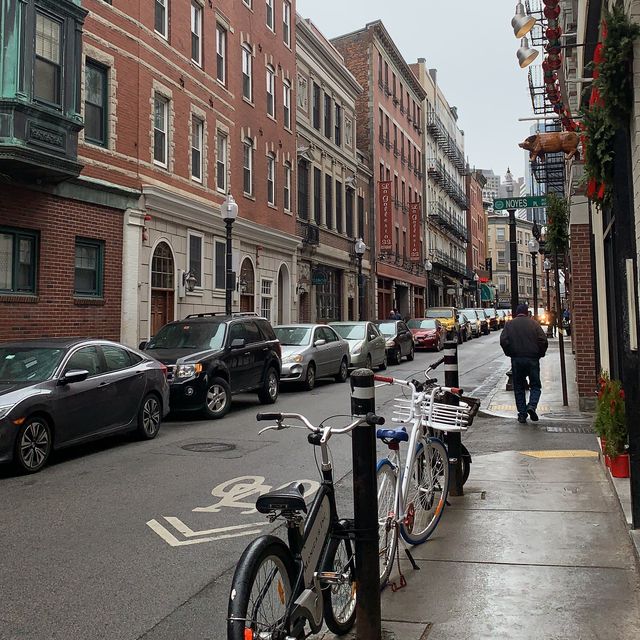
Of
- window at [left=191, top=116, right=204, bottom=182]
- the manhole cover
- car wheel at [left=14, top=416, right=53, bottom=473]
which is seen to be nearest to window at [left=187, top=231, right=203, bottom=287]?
window at [left=191, top=116, right=204, bottom=182]

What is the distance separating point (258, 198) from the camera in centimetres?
2645

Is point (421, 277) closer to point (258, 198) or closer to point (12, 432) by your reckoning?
point (258, 198)

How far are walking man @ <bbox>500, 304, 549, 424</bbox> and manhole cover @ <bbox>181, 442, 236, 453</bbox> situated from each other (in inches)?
178

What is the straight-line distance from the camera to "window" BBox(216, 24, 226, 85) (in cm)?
2408

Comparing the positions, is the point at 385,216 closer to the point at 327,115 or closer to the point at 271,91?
the point at 327,115

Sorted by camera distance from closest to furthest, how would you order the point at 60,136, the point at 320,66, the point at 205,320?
the point at 205,320
the point at 60,136
the point at 320,66

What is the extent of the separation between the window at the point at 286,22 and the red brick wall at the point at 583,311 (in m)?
20.5

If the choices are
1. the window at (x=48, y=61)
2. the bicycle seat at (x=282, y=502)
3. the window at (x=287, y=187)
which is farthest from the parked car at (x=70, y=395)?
the window at (x=287, y=187)

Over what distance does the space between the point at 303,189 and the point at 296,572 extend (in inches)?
1165

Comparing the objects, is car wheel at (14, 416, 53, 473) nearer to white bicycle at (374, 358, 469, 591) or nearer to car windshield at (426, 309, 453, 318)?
white bicycle at (374, 358, 469, 591)

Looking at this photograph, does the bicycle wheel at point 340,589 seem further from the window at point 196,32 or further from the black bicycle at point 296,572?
the window at point 196,32

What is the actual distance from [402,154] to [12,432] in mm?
43627

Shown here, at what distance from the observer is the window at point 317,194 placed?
109 feet

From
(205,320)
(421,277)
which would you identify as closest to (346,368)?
(205,320)
